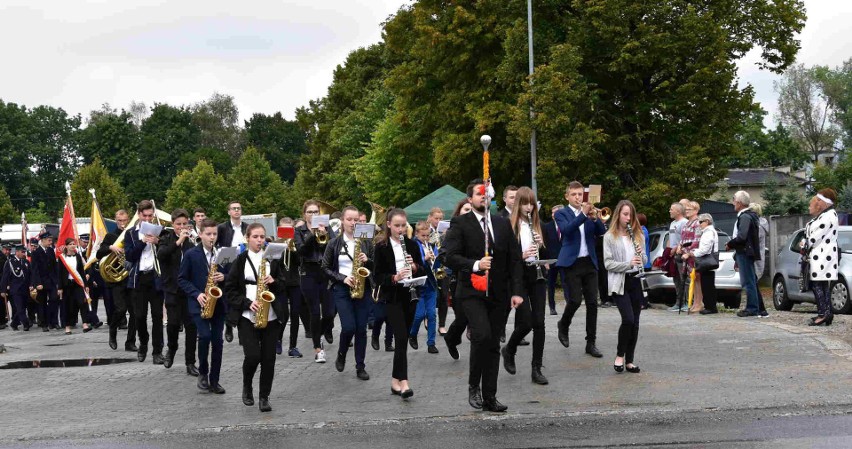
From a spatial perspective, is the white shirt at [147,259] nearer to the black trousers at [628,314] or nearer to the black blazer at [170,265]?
the black blazer at [170,265]

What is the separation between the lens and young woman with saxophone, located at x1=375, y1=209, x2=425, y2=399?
1077 centimetres

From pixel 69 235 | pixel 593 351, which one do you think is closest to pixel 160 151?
pixel 69 235

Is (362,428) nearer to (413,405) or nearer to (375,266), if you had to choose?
(413,405)

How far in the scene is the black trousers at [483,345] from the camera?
9.64m

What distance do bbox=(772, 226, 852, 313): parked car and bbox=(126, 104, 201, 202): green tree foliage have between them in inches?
3462

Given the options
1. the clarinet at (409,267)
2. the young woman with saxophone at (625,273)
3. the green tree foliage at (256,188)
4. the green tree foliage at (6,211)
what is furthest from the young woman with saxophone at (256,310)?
the green tree foliage at (256,188)

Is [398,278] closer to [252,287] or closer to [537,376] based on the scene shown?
[252,287]

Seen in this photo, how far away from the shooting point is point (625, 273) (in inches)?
459

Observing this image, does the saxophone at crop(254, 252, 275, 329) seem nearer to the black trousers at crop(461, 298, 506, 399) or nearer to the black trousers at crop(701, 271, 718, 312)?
the black trousers at crop(461, 298, 506, 399)

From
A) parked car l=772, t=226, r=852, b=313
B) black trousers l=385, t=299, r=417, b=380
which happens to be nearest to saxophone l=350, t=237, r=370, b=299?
black trousers l=385, t=299, r=417, b=380

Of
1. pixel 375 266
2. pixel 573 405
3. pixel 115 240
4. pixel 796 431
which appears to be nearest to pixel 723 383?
pixel 573 405

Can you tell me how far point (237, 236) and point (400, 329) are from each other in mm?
4363

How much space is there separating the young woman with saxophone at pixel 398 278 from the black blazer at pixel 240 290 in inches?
44.0

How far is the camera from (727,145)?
34.5 meters
